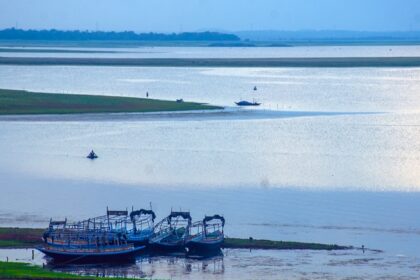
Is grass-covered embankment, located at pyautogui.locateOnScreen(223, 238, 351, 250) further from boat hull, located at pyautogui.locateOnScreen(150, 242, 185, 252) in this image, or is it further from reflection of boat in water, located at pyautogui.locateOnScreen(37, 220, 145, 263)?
reflection of boat in water, located at pyautogui.locateOnScreen(37, 220, 145, 263)


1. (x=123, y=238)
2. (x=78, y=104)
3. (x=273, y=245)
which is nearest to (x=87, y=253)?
(x=123, y=238)

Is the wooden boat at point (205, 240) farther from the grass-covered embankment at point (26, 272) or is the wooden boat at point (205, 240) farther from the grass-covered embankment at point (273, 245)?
the grass-covered embankment at point (26, 272)

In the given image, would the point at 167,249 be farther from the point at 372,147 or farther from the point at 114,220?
the point at 372,147

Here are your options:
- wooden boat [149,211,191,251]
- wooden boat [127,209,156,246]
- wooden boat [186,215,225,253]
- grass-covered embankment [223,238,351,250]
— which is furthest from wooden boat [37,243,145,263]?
grass-covered embankment [223,238,351,250]

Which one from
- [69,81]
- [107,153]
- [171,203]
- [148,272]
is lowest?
[148,272]

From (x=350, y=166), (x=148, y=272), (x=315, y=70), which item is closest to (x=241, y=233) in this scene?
(x=148, y=272)

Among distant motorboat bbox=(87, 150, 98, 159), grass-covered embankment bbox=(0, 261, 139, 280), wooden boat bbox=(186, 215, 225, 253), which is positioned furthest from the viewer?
distant motorboat bbox=(87, 150, 98, 159)
